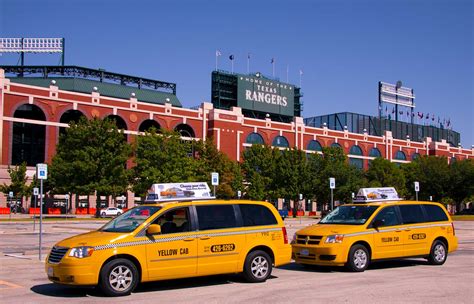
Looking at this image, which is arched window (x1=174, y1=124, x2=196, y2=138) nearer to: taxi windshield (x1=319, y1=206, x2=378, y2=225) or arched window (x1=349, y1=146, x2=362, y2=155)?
arched window (x1=349, y1=146, x2=362, y2=155)

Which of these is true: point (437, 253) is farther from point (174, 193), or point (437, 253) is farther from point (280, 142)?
point (280, 142)

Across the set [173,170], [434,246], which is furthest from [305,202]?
[434,246]

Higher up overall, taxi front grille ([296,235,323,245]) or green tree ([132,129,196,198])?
green tree ([132,129,196,198])

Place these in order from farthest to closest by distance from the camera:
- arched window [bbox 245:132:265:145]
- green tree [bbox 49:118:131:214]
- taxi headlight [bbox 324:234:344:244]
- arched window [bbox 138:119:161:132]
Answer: arched window [bbox 245:132:265:145] → arched window [bbox 138:119:161:132] → green tree [bbox 49:118:131:214] → taxi headlight [bbox 324:234:344:244]

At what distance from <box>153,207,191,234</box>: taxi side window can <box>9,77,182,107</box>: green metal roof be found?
67.3 meters

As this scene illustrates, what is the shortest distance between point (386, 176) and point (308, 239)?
65.0 m

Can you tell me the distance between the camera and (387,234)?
14.4 m

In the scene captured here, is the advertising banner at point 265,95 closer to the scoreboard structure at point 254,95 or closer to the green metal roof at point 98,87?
the scoreboard structure at point 254,95

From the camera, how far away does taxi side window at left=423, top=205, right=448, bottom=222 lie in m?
15.6

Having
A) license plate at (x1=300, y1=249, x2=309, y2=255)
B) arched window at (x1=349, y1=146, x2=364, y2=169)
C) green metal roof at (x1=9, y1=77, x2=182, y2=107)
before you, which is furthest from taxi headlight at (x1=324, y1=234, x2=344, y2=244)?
arched window at (x1=349, y1=146, x2=364, y2=169)

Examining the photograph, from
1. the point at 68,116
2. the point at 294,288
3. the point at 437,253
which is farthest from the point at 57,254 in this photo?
the point at 68,116

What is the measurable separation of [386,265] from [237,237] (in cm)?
547

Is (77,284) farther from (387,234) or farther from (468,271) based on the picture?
(468,271)

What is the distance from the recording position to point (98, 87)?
7844 centimetres
